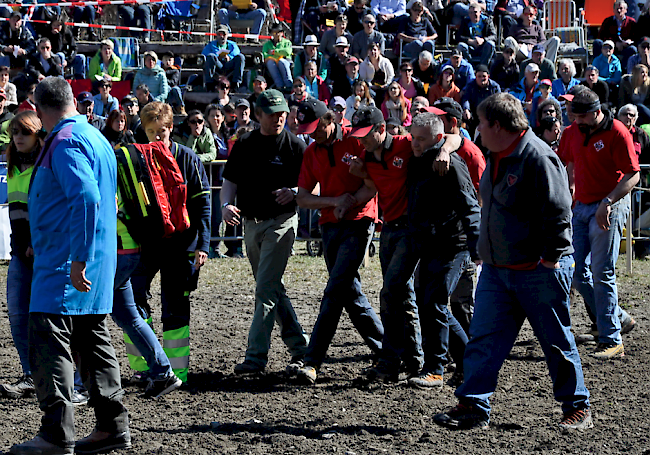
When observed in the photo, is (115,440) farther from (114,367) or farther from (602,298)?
(602,298)

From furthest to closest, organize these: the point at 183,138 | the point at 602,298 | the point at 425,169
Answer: the point at 183,138
the point at 602,298
the point at 425,169

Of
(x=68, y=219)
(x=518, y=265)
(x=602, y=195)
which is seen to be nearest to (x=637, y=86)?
(x=602, y=195)

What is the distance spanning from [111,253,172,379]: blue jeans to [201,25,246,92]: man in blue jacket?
12586 mm

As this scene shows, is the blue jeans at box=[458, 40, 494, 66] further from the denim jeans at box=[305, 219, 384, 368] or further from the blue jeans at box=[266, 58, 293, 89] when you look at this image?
the denim jeans at box=[305, 219, 384, 368]

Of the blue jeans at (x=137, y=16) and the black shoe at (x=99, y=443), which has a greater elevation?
the blue jeans at (x=137, y=16)

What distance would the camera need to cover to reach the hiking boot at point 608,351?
7.50m

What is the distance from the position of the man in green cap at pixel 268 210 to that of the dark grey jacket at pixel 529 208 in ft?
6.97

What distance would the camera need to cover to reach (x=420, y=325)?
6727 millimetres

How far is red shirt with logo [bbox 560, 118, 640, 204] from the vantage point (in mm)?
7504

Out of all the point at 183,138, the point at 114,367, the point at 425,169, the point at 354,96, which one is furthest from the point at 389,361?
the point at 354,96

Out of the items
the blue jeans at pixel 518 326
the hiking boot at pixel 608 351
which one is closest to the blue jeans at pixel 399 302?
the blue jeans at pixel 518 326

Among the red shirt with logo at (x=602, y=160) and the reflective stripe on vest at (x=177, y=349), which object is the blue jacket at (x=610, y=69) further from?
the reflective stripe on vest at (x=177, y=349)

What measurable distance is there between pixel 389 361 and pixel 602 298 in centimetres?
223

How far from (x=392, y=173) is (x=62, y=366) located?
2875 millimetres
